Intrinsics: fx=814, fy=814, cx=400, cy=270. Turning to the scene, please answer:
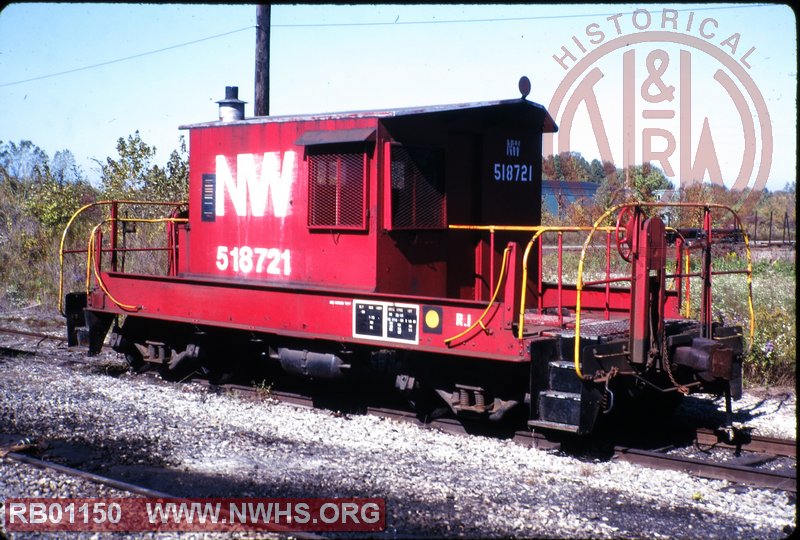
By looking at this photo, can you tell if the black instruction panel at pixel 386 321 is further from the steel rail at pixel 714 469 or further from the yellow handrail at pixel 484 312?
the steel rail at pixel 714 469

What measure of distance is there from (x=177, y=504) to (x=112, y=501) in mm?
534

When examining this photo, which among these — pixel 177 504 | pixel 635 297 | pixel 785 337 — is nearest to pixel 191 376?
pixel 177 504

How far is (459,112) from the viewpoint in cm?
897

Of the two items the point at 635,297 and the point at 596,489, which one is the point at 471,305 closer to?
the point at 635,297

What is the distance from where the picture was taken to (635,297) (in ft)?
23.7

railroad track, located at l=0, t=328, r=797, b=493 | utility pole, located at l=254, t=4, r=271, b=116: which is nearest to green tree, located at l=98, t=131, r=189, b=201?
utility pole, located at l=254, t=4, r=271, b=116

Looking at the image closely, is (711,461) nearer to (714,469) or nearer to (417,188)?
(714,469)

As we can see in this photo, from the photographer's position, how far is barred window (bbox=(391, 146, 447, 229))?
341 inches

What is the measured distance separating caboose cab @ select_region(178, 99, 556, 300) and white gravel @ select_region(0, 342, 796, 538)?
1.70m

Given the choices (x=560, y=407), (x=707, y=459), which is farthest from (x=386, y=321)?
(x=707, y=459)

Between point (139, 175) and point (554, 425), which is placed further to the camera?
point (139, 175)

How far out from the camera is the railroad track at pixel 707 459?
6723mm

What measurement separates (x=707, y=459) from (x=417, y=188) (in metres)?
3.96
